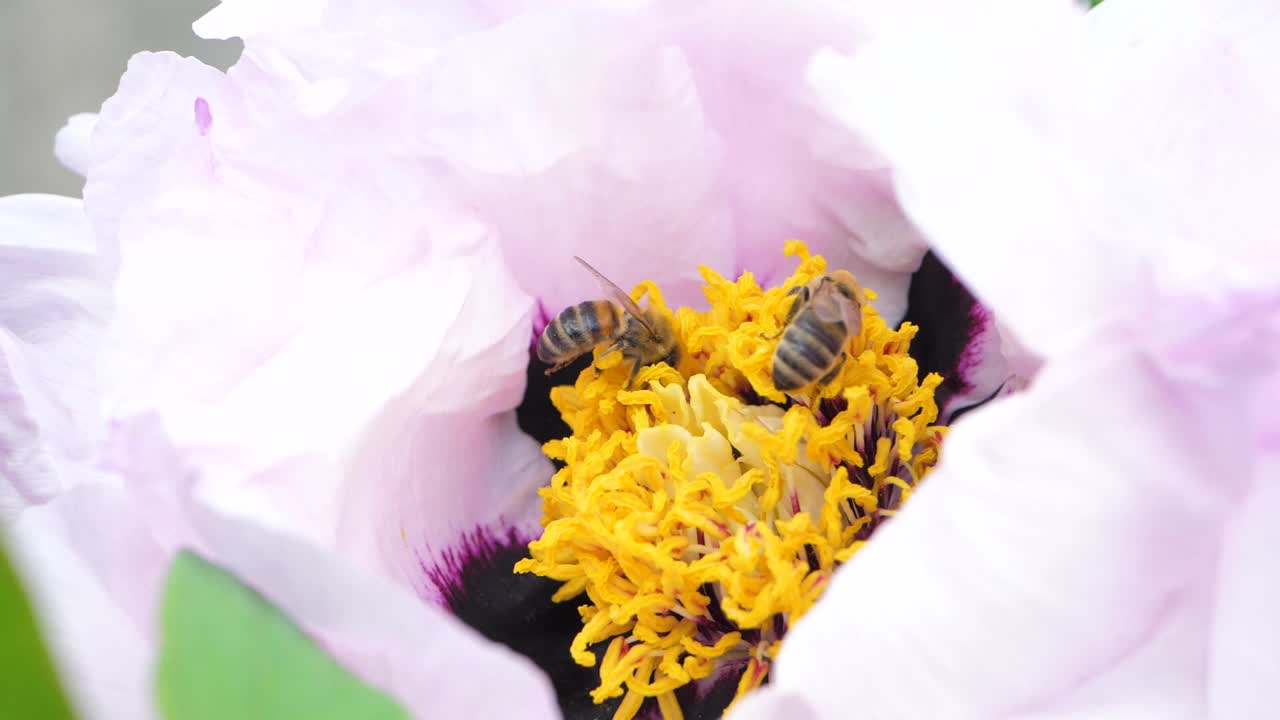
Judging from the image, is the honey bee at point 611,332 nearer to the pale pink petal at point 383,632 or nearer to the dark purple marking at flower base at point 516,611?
the dark purple marking at flower base at point 516,611

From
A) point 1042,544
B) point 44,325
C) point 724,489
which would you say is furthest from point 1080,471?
point 44,325

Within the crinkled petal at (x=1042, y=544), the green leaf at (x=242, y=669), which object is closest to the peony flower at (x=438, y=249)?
the green leaf at (x=242, y=669)

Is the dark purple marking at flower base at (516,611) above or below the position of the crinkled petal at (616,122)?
below

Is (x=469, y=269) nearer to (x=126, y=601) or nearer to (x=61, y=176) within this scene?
(x=126, y=601)

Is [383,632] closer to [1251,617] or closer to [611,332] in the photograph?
[1251,617]

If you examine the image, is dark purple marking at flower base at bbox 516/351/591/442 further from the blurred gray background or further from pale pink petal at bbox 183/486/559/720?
the blurred gray background
